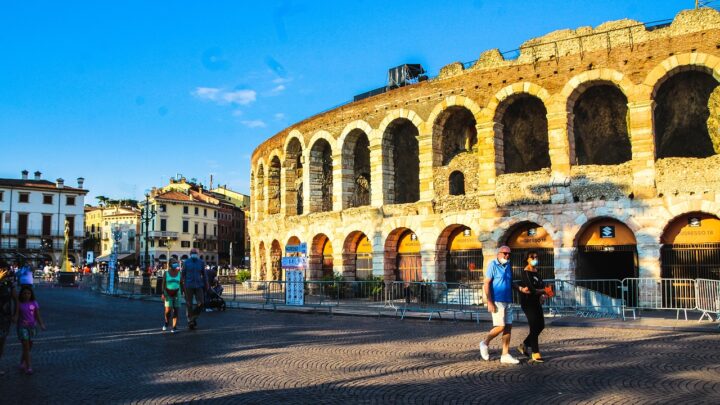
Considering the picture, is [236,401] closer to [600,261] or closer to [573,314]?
[573,314]

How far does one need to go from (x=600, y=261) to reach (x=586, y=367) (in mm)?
15593

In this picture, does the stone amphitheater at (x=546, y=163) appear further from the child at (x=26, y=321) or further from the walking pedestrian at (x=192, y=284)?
the child at (x=26, y=321)

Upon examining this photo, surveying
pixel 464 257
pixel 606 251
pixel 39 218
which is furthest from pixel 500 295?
pixel 39 218

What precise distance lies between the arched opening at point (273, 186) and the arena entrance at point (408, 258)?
1156cm

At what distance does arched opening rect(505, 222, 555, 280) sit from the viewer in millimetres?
22828

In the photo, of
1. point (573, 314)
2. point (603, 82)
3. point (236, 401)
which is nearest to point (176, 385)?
point (236, 401)

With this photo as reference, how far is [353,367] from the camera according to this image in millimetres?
9016

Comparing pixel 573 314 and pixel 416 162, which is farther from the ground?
pixel 416 162

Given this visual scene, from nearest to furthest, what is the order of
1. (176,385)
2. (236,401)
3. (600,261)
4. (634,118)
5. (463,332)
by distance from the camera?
(236,401), (176,385), (463,332), (634,118), (600,261)

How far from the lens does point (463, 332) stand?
13.6 metres

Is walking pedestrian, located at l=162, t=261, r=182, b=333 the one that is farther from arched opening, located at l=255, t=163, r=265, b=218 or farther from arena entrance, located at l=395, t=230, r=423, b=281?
arched opening, located at l=255, t=163, r=265, b=218

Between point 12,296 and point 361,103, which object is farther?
point 361,103

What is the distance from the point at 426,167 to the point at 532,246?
18.2 feet

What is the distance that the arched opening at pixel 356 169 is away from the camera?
29.7 m
